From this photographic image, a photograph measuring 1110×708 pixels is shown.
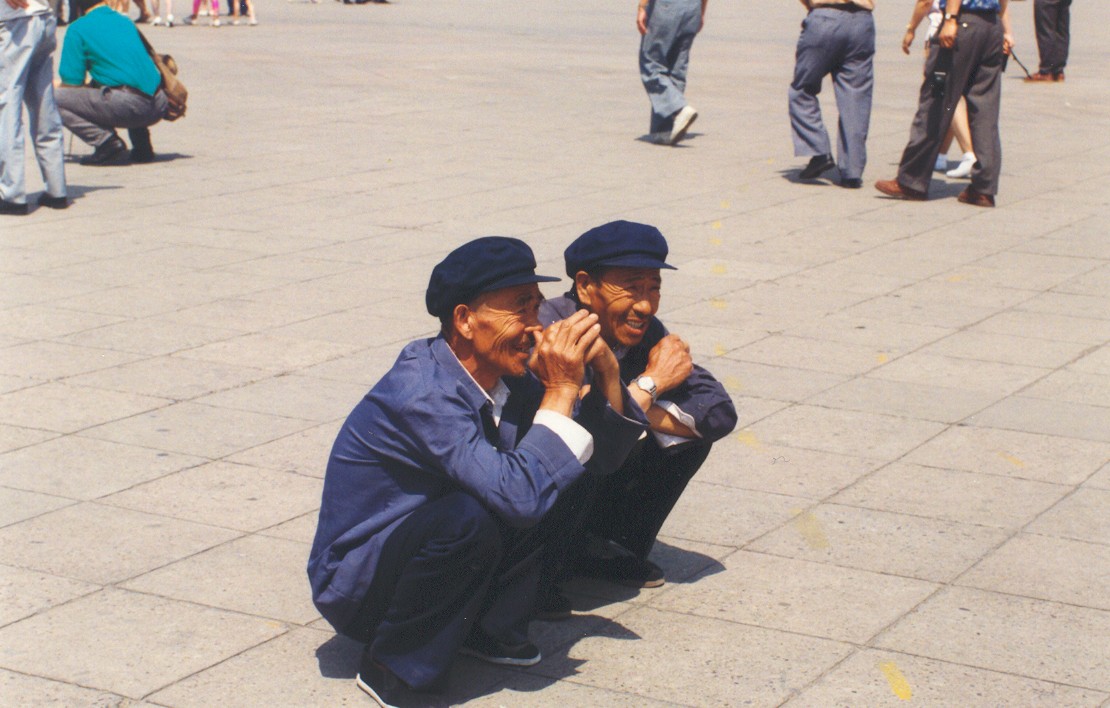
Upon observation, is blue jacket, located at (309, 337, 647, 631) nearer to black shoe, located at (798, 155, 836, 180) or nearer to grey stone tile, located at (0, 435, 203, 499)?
grey stone tile, located at (0, 435, 203, 499)

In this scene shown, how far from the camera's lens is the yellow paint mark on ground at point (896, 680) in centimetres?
370

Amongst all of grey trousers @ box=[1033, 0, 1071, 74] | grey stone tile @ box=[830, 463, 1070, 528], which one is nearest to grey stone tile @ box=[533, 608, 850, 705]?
grey stone tile @ box=[830, 463, 1070, 528]

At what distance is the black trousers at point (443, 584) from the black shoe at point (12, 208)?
21.9 ft

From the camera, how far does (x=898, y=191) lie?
10586 millimetres

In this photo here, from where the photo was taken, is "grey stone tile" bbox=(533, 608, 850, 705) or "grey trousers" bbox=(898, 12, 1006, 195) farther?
"grey trousers" bbox=(898, 12, 1006, 195)

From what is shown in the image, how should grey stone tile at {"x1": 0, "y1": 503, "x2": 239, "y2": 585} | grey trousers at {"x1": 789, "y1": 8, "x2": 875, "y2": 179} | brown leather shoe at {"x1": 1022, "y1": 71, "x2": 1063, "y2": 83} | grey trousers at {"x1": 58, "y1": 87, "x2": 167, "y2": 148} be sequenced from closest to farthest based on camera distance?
1. grey stone tile at {"x1": 0, "y1": 503, "x2": 239, "y2": 585}
2. grey trousers at {"x1": 789, "y1": 8, "x2": 875, "y2": 179}
3. grey trousers at {"x1": 58, "y1": 87, "x2": 167, "y2": 148}
4. brown leather shoe at {"x1": 1022, "y1": 71, "x2": 1063, "y2": 83}

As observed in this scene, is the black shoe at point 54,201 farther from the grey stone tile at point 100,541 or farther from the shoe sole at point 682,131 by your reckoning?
the grey stone tile at point 100,541

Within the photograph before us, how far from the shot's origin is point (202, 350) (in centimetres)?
665

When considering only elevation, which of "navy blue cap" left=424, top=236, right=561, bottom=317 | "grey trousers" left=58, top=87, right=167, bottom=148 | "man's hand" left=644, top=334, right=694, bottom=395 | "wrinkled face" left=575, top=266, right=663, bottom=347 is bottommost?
"grey trousers" left=58, top=87, right=167, bottom=148

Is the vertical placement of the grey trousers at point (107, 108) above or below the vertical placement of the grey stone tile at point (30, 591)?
below

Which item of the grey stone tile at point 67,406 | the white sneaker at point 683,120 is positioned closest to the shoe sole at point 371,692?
the grey stone tile at point 67,406

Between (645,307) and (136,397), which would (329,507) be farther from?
(136,397)

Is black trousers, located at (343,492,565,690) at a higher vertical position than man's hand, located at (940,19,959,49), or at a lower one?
lower

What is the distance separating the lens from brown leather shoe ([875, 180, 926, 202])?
414 inches
